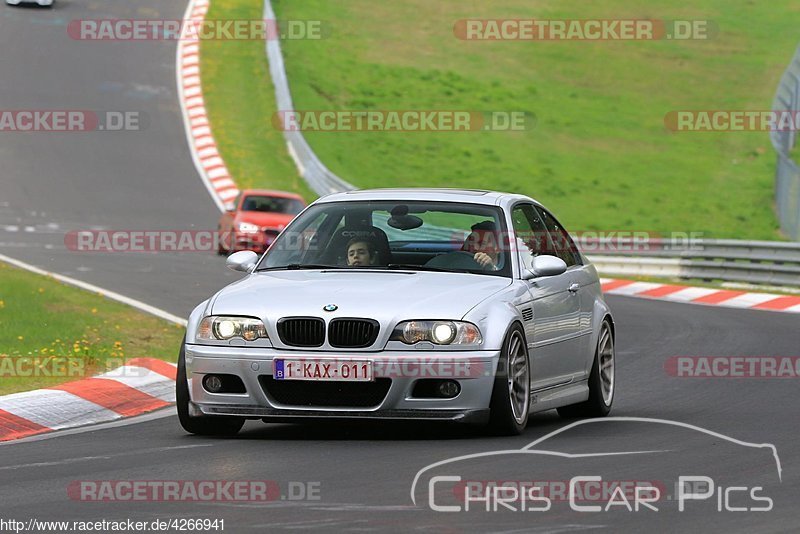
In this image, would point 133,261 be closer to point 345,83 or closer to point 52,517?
point 52,517

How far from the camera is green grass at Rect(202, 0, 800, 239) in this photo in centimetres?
4259

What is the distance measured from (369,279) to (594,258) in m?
20.2

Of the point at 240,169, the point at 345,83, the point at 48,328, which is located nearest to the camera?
the point at 48,328

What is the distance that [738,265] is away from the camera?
26.8 meters

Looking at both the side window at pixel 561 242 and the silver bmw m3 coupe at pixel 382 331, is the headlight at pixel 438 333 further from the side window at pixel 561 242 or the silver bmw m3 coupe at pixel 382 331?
the side window at pixel 561 242

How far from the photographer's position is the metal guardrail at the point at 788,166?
30.7 metres

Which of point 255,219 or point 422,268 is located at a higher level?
point 422,268

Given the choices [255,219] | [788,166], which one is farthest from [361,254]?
[788,166]

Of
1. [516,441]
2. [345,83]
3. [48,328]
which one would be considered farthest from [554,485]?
[345,83]

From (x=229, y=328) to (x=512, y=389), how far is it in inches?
65.0

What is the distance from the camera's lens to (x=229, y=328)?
32.3ft

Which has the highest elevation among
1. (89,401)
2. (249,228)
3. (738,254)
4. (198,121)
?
(198,121)

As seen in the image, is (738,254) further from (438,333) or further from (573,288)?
(438,333)

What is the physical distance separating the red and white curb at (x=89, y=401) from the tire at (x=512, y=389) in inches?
113
